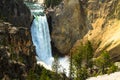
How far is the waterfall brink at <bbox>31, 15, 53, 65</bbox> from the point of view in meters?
124

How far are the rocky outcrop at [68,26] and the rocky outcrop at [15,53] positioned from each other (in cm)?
1877

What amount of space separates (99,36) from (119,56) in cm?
1137

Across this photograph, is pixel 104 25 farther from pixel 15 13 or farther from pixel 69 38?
pixel 15 13

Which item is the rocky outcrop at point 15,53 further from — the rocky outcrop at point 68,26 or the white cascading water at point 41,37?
the rocky outcrop at point 68,26

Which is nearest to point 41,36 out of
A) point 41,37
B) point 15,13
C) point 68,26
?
point 41,37

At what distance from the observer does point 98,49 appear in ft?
381

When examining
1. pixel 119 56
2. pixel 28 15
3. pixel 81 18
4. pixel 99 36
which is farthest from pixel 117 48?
pixel 28 15

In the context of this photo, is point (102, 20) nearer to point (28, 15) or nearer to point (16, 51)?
point (28, 15)

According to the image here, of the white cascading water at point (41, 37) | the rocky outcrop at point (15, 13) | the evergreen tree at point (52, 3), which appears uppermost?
the rocky outcrop at point (15, 13)

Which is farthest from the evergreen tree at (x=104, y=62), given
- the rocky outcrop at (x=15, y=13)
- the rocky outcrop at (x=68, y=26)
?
the rocky outcrop at (x=15, y=13)

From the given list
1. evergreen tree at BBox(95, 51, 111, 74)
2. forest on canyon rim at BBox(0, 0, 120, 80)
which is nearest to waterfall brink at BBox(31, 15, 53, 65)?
forest on canyon rim at BBox(0, 0, 120, 80)

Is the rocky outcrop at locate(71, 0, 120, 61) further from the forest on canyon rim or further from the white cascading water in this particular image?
the white cascading water

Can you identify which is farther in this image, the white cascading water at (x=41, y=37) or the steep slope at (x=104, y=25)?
the white cascading water at (x=41, y=37)

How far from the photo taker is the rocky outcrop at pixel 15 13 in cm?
11431
